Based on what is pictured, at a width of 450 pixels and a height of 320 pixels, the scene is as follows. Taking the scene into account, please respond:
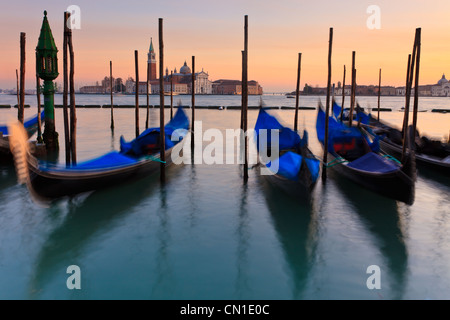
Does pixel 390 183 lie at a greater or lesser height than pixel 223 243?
greater

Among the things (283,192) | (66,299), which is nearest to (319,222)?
(283,192)

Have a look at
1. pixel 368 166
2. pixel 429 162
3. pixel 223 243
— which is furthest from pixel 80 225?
pixel 429 162

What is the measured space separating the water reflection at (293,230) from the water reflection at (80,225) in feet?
9.32

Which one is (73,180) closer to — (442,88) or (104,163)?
(104,163)

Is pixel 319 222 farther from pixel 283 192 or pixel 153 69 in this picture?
pixel 153 69

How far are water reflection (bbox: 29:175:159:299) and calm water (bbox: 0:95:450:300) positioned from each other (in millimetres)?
20

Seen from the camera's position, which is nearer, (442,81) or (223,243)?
(223,243)

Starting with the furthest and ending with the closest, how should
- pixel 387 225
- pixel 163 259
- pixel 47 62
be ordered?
pixel 47 62 < pixel 387 225 < pixel 163 259

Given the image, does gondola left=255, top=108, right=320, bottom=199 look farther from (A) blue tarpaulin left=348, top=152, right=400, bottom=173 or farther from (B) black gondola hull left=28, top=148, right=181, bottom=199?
(B) black gondola hull left=28, top=148, right=181, bottom=199

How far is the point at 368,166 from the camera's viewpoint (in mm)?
7602

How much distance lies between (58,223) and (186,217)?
2.22 metres

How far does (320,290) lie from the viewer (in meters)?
4.19

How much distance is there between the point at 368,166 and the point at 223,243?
3948 mm

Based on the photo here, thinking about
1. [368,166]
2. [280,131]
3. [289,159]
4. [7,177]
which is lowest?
[7,177]
